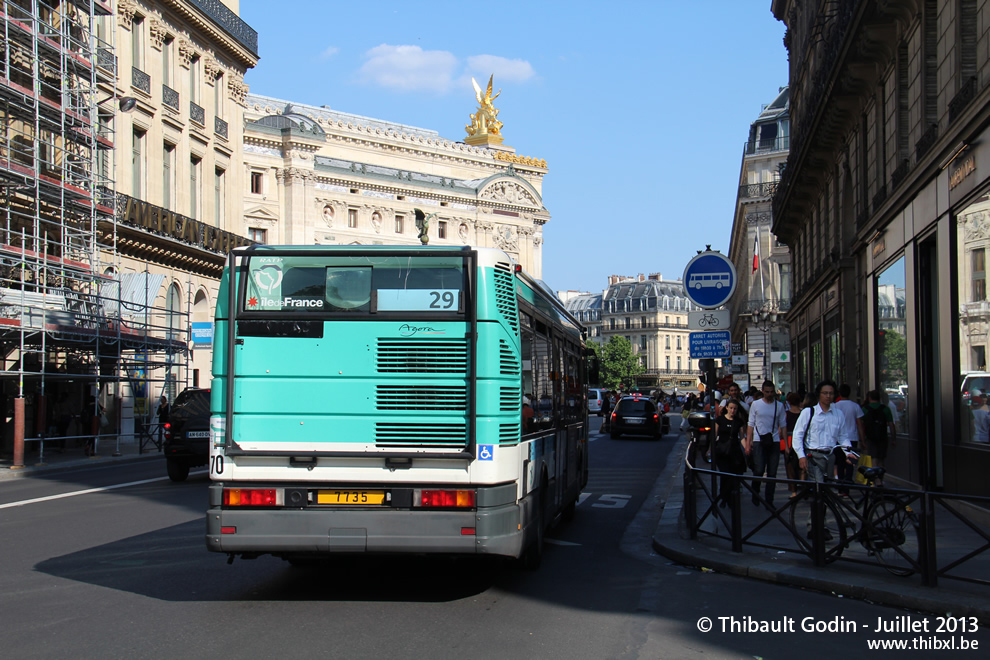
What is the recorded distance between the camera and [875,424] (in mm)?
15328

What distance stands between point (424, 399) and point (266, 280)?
1535 millimetres

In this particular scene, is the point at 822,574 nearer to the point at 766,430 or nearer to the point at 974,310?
the point at 974,310

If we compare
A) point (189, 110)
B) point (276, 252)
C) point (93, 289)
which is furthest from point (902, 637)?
point (189, 110)

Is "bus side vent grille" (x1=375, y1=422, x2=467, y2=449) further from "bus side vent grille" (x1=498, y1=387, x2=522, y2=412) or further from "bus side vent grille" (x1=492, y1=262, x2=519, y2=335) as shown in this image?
"bus side vent grille" (x1=492, y1=262, x2=519, y2=335)

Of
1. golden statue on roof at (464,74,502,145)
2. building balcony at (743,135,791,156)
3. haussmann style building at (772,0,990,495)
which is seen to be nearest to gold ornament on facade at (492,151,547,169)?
golden statue on roof at (464,74,502,145)

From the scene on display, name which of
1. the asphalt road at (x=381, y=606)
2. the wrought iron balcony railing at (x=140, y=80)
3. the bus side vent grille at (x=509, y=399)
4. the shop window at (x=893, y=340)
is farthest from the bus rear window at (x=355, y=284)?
the wrought iron balcony railing at (x=140, y=80)

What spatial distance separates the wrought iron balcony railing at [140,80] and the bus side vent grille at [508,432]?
35467 mm

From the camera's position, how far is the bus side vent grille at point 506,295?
7.87 meters

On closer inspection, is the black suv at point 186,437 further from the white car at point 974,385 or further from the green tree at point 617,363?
the green tree at point 617,363

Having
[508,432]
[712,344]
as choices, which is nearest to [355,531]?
[508,432]

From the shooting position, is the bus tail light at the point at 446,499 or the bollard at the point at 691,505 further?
the bollard at the point at 691,505

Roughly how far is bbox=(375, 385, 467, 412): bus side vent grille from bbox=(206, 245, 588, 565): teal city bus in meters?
0.01

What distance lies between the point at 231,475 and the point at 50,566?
3.13 metres

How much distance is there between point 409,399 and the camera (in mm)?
7688
